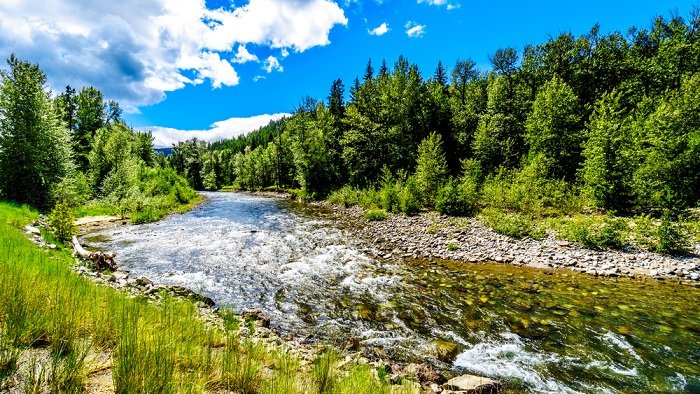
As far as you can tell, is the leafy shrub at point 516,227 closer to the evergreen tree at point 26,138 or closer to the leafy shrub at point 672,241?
the leafy shrub at point 672,241

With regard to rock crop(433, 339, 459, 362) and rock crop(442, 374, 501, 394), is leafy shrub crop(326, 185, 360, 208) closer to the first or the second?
rock crop(433, 339, 459, 362)

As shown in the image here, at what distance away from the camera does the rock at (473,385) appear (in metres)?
5.80

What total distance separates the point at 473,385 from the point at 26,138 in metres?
29.6

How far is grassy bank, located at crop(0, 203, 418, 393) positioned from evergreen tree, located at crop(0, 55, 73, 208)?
22.3 meters

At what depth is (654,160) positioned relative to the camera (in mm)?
19984

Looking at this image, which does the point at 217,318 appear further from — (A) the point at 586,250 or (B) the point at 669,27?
(B) the point at 669,27

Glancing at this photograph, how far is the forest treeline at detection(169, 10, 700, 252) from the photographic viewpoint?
68.4 feet

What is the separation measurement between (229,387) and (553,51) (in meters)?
54.2

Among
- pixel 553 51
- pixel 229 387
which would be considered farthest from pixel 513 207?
pixel 553 51

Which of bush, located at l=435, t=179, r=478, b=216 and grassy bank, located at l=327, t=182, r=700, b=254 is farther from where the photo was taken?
bush, located at l=435, t=179, r=478, b=216

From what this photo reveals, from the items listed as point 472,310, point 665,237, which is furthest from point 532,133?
point 472,310

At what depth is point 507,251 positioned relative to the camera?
16656 mm

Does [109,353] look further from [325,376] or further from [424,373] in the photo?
[424,373]

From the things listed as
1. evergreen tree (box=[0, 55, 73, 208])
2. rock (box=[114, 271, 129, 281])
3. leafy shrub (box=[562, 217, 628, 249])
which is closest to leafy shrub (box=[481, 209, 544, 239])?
leafy shrub (box=[562, 217, 628, 249])
